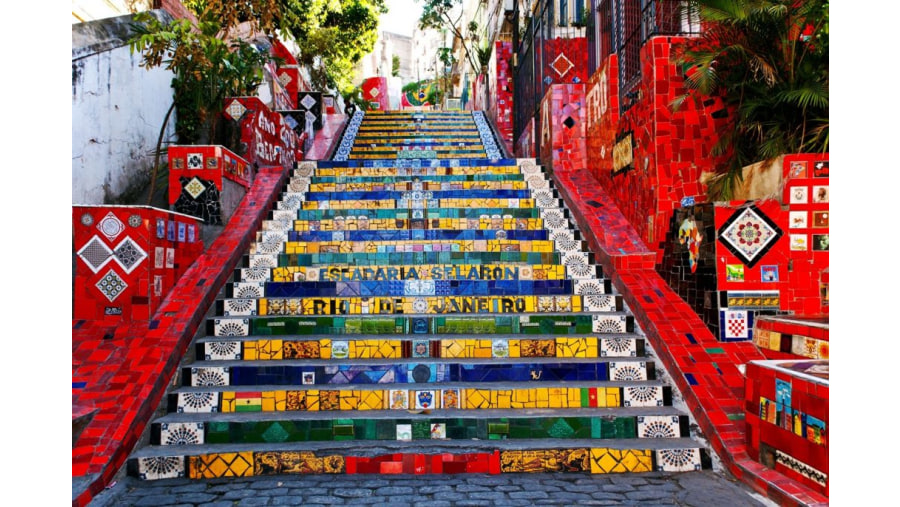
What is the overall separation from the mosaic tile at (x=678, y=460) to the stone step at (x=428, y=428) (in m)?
0.19

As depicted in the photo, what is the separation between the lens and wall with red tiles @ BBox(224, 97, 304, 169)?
22.1 feet

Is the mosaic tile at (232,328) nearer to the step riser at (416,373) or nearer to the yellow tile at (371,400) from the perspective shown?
the step riser at (416,373)

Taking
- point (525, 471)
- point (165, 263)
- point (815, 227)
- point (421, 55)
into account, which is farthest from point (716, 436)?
point (421, 55)

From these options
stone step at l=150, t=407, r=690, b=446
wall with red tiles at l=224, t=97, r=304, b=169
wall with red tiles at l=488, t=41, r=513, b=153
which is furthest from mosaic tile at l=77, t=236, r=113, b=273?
wall with red tiles at l=488, t=41, r=513, b=153

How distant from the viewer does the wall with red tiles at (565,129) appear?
677 cm

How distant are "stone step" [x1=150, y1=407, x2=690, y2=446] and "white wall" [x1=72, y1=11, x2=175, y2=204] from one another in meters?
2.97

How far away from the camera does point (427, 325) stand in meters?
4.28

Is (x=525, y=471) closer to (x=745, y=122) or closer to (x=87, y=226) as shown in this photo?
(x=745, y=122)

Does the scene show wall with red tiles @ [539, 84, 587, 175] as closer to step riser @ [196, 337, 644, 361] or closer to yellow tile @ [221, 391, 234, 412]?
step riser @ [196, 337, 644, 361]

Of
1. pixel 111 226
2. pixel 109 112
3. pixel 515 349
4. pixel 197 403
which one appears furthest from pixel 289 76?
pixel 515 349

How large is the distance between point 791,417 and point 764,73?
2516mm

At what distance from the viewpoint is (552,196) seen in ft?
20.5

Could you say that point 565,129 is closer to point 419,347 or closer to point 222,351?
point 419,347

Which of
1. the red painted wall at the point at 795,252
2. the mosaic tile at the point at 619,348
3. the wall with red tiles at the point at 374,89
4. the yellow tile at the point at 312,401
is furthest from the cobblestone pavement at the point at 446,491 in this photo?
the wall with red tiles at the point at 374,89
